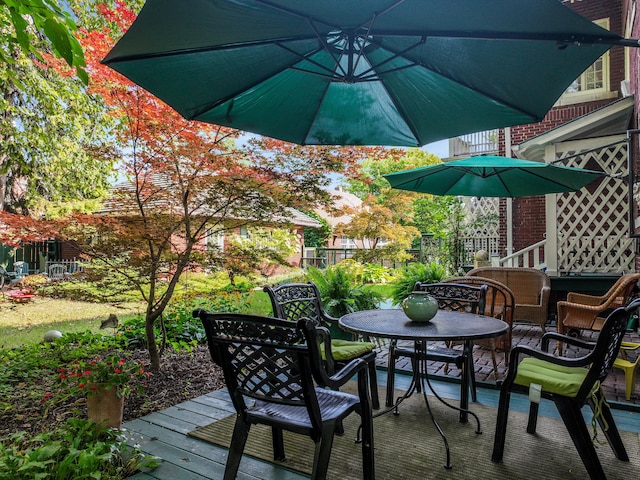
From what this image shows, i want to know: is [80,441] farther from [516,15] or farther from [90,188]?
[90,188]

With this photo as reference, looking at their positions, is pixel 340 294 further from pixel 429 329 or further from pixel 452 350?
pixel 429 329

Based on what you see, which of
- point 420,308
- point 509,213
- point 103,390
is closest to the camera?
point 103,390

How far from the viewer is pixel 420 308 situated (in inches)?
113

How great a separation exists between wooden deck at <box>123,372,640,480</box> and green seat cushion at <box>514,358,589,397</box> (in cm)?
54

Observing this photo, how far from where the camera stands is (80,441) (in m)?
2.36

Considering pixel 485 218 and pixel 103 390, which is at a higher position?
pixel 485 218

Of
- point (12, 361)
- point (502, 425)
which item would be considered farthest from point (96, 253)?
point (502, 425)

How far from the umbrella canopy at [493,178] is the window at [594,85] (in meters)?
3.92

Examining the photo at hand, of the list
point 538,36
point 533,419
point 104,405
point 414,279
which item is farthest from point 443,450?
point 414,279

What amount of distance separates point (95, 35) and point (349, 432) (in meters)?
4.04

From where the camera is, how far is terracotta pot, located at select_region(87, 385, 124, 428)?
2645 mm

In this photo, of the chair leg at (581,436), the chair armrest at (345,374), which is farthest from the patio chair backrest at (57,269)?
the chair leg at (581,436)

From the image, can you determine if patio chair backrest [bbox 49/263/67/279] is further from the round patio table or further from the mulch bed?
the round patio table

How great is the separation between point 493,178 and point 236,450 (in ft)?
16.4
